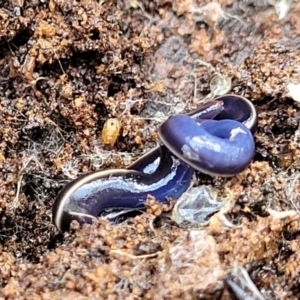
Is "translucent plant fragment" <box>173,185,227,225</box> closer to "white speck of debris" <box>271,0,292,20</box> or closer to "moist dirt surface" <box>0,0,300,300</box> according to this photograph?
"moist dirt surface" <box>0,0,300,300</box>

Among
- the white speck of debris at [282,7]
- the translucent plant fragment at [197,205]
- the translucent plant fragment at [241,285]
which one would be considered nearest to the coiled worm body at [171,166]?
the translucent plant fragment at [197,205]

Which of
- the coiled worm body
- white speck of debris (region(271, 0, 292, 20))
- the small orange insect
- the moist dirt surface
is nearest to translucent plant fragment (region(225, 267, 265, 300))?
the moist dirt surface

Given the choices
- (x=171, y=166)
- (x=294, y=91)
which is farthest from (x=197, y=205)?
(x=294, y=91)

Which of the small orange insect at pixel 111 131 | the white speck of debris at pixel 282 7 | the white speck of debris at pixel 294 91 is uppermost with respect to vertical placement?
the white speck of debris at pixel 282 7

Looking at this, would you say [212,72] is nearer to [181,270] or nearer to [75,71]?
[75,71]

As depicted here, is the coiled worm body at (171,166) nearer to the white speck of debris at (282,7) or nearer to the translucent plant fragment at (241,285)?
the translucent plant fragment at (241,285)

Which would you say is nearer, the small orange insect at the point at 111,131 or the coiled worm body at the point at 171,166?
the coiled worm body at the point at 171,166
